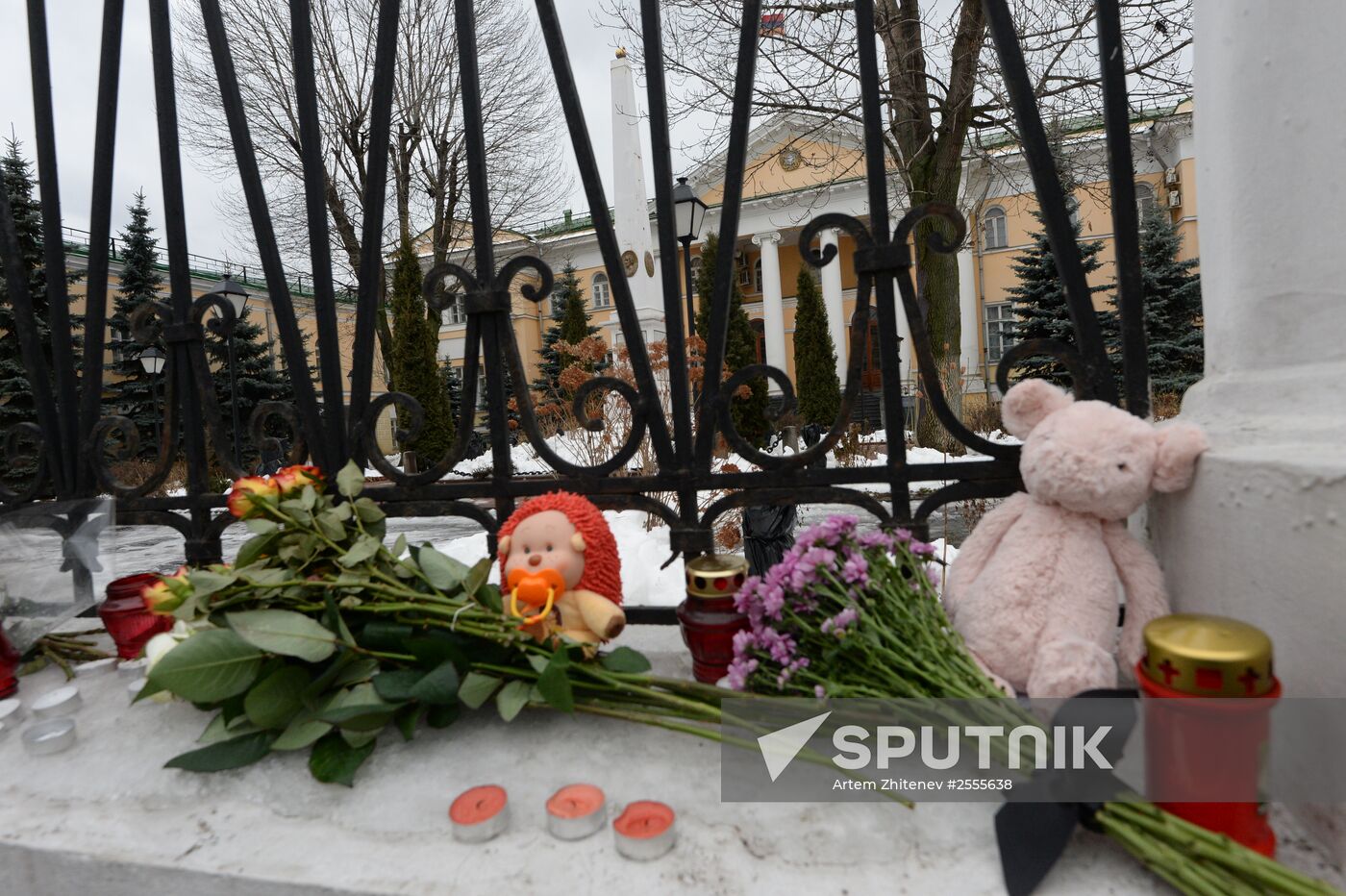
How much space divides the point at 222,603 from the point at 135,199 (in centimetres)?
2130

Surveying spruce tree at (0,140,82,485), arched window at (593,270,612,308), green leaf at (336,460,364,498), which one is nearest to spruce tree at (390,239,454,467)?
spruce tree at (0,140,82,485)

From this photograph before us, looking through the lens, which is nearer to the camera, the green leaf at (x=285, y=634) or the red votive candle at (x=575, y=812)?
the red votive candle at (x=575, y=812)

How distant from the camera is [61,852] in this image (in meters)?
0.84

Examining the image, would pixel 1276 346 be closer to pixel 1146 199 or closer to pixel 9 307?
pixel 9 307

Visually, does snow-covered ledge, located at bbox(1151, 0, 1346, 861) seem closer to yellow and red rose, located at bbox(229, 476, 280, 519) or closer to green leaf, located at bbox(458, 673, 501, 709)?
green leaf, located at bbox(458, 673, 501, 709)

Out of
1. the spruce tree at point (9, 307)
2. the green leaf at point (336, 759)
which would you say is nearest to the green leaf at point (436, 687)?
the green leaf at point (336, 759)

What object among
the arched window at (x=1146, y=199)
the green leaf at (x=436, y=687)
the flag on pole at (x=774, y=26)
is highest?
the flag on pole at (x=774, y=26)

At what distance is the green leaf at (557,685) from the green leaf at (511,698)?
4 cm

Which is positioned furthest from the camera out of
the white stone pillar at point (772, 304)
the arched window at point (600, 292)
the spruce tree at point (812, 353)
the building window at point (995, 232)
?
the arched window at point (600, 292)

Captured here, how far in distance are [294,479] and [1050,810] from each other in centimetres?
117

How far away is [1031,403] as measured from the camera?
107cm

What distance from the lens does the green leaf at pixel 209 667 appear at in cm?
90

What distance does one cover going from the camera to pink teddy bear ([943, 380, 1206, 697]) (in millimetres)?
917

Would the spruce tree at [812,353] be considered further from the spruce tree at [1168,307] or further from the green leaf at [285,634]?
the green leaf at [285,634]
